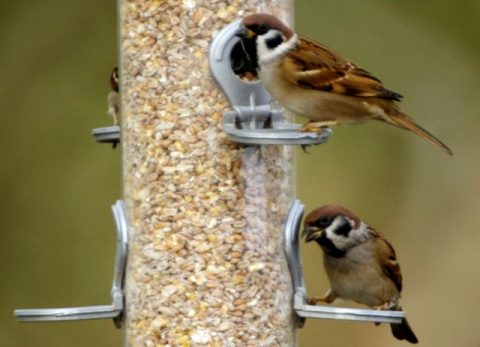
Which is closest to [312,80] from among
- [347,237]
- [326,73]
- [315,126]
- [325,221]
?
[326,73]

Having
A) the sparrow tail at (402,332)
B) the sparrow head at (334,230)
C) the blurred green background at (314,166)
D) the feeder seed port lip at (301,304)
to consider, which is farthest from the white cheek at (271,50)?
the blurred green background at (314,166)

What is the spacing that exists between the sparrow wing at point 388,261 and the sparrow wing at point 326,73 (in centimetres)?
68

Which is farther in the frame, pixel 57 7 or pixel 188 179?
pixel 57 7

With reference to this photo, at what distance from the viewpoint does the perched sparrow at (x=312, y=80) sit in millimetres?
8227

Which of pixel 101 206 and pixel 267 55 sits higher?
A: pixel 267 55

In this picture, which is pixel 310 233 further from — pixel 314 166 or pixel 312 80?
pixel 314 166

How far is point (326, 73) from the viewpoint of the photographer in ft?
27.4

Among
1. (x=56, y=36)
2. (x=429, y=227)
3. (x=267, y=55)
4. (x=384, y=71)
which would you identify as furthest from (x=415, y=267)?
(x=267, y=55)

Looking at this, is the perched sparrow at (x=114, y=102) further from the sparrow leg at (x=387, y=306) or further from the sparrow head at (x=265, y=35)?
the sparrow leg at (x=387, y=306)

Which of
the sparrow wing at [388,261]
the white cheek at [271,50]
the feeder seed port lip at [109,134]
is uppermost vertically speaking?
the white cheek at [271,50]

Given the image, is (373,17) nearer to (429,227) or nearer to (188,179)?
(429,227)

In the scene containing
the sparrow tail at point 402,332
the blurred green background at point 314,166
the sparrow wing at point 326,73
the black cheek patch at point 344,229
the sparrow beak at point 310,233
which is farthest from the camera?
the blurred green background at point 314,166

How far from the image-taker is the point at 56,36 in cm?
1366

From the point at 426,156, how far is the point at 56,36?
2303 millimetres
